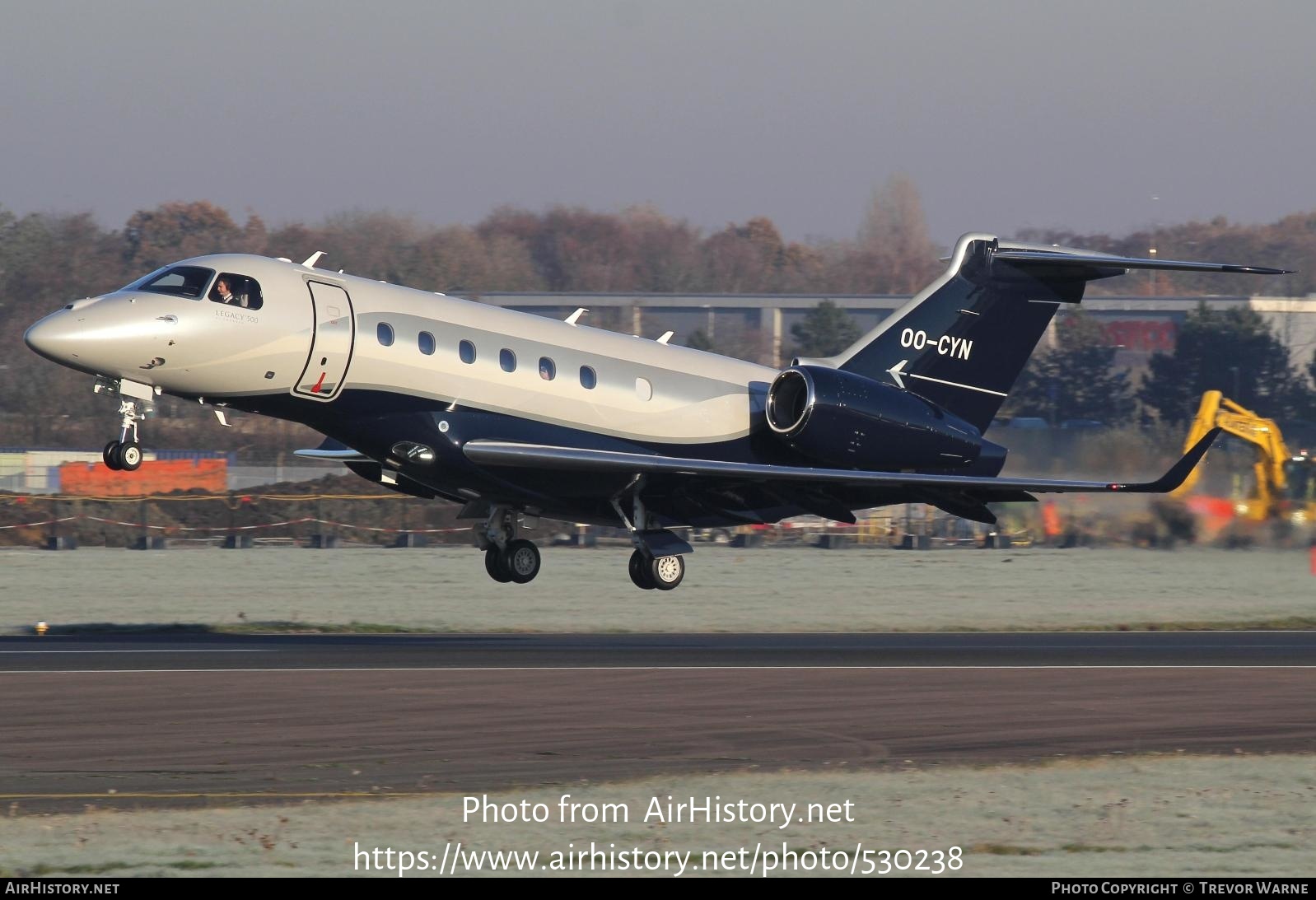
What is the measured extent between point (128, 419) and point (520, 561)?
23.7 ft

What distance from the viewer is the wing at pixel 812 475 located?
23.6 meters

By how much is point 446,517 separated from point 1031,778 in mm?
35195

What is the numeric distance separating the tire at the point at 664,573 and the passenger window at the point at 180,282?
8.17m

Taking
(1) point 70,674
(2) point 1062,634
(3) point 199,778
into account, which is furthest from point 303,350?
(2) point 1062,634

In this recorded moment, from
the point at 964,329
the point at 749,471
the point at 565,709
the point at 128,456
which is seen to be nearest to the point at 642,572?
the point at 749,471

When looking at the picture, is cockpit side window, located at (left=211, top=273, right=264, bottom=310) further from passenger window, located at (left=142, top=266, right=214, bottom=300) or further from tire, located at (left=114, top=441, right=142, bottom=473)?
tire, located at (left=114, top=441, right=142, bottom=473)

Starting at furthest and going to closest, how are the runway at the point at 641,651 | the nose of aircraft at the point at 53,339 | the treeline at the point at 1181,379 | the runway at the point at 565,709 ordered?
the treeline at the point at 1181,379 < the nose of aircraft at the point at 53,339 < the runway at the point at 641,651 < the runway at the point at 565,709

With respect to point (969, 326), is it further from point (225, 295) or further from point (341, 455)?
point (225, 295)

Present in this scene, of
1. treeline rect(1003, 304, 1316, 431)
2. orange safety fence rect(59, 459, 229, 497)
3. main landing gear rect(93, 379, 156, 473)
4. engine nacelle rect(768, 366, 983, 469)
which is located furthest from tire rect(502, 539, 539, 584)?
treeline rect(1003, 304, 1316, 431)

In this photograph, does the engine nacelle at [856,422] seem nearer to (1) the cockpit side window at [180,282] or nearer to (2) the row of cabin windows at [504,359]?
(2) the row of cabin windows at [504,359]

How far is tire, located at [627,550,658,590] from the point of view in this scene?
25.8 metres

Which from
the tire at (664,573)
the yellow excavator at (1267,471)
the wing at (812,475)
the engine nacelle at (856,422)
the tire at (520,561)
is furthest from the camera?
the yellow excavator at (1267,471)

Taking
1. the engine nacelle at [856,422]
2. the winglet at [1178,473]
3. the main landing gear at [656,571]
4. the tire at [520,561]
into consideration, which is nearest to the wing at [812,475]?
the winglet at [1178,473]

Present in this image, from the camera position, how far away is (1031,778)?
13.3 meters
